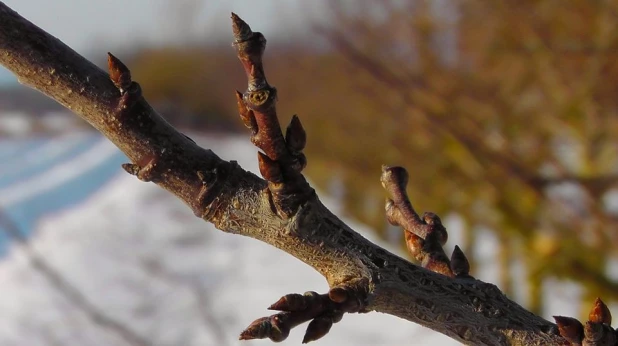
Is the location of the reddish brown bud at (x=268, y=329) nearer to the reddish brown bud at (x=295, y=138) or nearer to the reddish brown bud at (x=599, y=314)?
the reddish brown bud at (x=295, y=138)

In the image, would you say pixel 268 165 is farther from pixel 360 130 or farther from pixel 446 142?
pixel 360 130

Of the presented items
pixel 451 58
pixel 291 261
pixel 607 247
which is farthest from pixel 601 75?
pixel 291 261

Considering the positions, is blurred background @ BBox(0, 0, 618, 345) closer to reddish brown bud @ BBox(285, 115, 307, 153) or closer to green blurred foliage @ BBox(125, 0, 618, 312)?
green blurred foliage @ BBox(125, 0, 618, 312)

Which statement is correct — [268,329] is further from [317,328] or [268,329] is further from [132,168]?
[132,168]

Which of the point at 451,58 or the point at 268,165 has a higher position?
the point at 451,58

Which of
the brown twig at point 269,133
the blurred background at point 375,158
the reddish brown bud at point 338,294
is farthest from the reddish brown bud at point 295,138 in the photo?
the blurred background at point 375,158
